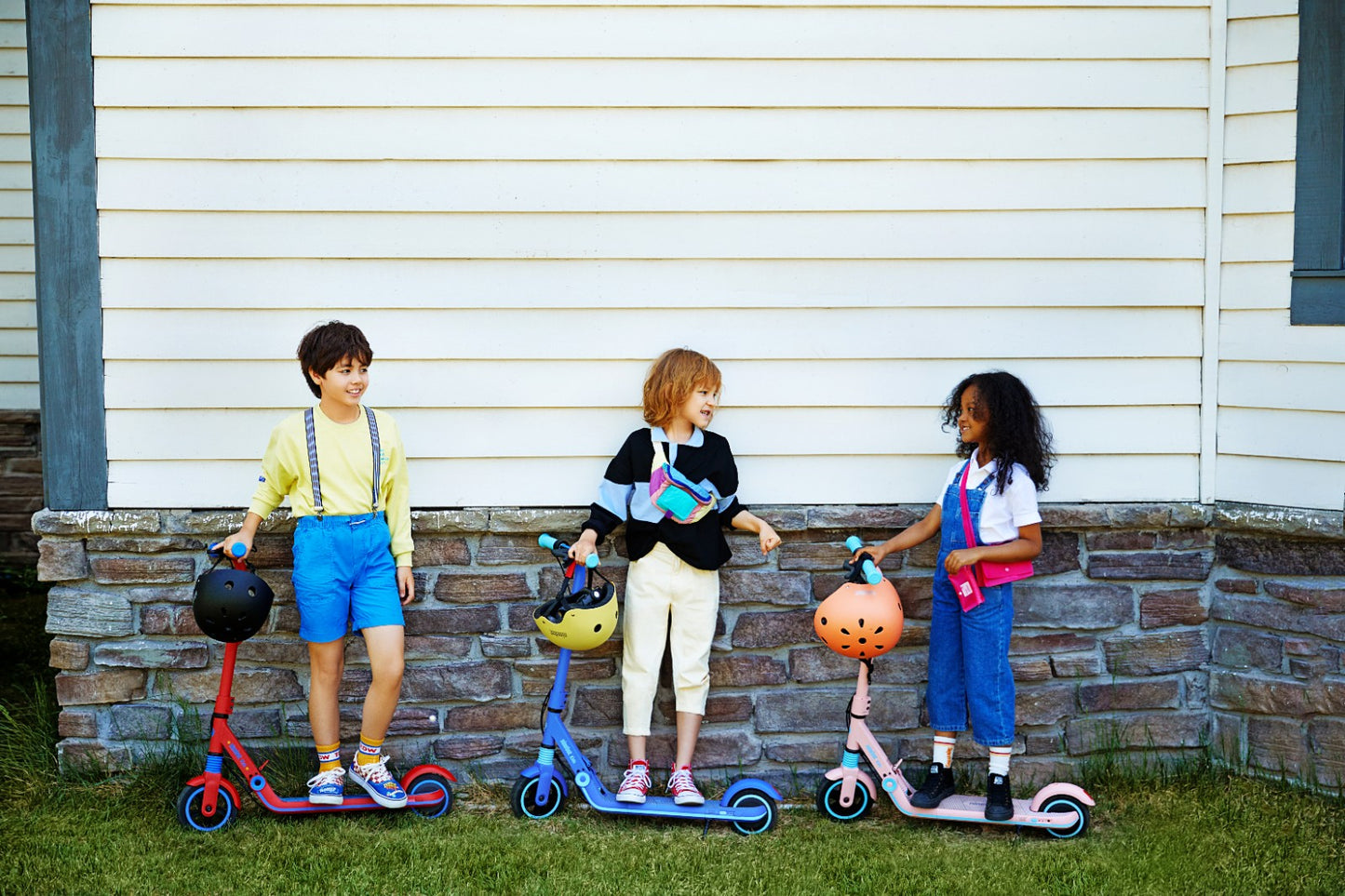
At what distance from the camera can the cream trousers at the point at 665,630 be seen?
4.11m

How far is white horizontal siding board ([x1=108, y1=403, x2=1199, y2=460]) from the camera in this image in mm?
4230

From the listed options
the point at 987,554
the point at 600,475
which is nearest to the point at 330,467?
the point at 600,475

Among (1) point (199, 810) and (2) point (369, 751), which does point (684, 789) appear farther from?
(1) point (199, 810)

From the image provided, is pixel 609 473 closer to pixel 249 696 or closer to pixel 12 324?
pixel 249 696

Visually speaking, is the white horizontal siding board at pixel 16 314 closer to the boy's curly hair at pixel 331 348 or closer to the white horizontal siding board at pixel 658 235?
the white horizontal siding board at pixel 658 235

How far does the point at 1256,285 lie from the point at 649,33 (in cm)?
233

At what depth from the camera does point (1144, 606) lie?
14.5ft

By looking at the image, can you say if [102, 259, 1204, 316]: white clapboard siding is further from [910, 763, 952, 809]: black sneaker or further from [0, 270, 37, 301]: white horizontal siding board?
[0, 270, 37, 301]: white horizontal siding board

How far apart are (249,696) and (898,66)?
3210 mm

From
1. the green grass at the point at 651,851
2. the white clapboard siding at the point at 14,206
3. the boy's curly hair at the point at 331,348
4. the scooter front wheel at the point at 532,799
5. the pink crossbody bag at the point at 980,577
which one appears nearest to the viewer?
the green grass at the point at 651,851

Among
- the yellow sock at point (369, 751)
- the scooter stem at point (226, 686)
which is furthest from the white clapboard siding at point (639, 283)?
the yellow sock at point (369, 751)

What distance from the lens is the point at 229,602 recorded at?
12.2 feet

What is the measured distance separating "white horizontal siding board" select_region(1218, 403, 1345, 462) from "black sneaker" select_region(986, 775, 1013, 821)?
4.92ft

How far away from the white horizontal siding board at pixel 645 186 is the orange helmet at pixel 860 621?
54.2 inches
